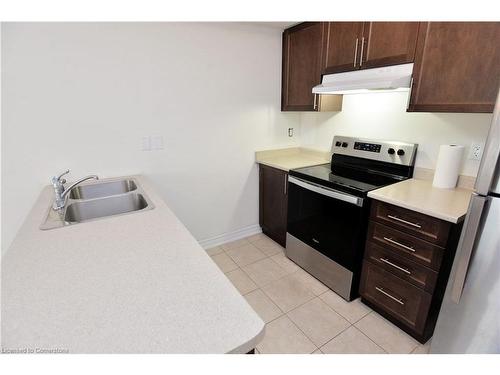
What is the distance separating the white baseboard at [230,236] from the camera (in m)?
2.71

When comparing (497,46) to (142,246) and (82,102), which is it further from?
(82,102)

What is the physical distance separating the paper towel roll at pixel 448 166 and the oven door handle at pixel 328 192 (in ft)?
1.85

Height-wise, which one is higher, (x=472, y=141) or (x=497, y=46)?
(x=497, y=46)

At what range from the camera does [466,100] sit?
1.40 meters

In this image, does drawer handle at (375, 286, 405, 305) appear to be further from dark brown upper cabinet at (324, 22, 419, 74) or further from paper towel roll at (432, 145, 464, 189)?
dark brown upper cabinet at (324, 22, 419, 74)

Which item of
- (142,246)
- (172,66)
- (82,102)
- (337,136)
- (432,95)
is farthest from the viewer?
(337,136)

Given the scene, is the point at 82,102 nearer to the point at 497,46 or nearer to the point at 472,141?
the point at 497,46

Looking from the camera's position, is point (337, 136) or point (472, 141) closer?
point (472, 141)

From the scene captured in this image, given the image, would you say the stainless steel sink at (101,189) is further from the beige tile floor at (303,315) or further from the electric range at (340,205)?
the electric range at (340,205)

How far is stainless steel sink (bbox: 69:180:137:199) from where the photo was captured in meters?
1.85
